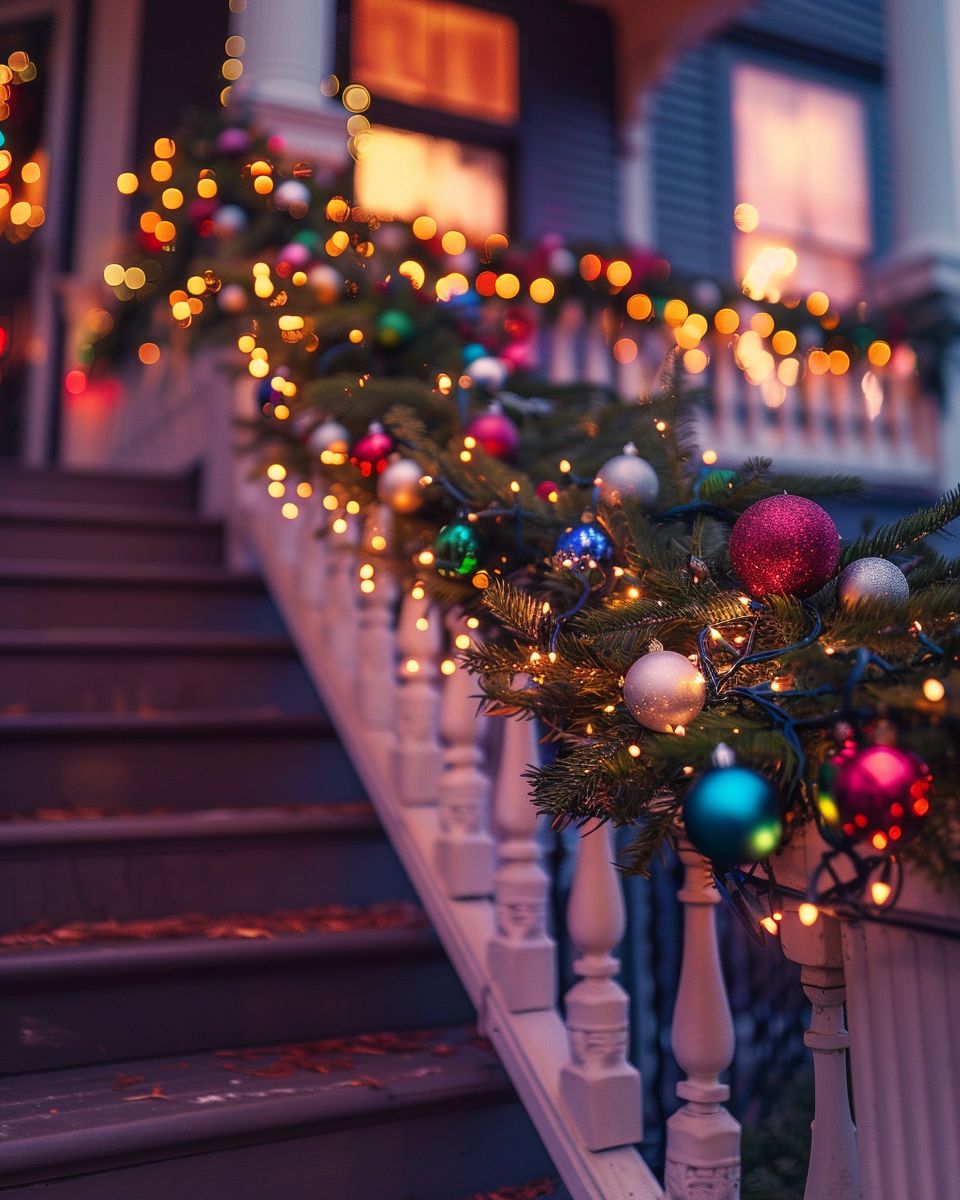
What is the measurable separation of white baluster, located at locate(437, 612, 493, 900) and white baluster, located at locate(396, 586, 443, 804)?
13 cm

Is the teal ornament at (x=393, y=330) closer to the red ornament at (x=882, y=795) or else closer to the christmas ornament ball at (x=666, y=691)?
the christmas ornament ball at (x=666, y=691)

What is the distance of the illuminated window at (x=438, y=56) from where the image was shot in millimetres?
6008

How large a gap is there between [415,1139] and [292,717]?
1081 mm

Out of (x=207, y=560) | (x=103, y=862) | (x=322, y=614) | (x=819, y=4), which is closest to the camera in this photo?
(x=103, y=862)

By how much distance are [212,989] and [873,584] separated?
126 centimetres

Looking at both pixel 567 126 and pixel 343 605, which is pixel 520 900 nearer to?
pixel 343 605

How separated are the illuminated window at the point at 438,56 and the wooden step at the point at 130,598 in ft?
13.3

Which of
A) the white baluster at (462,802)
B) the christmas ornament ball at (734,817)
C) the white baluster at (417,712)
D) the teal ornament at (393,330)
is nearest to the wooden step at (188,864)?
the white baluster at (417,712)

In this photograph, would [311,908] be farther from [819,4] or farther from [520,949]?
[819,4]

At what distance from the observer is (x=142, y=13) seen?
568 centimetres

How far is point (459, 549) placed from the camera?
1498 millimetres

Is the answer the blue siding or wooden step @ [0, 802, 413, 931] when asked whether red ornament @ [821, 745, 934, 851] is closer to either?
wooden step @ [0, 802, 413, 931]

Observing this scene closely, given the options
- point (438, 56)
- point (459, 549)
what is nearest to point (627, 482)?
point (459, 549)

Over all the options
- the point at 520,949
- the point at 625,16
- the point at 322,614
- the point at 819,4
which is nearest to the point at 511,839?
the point at 520,949
